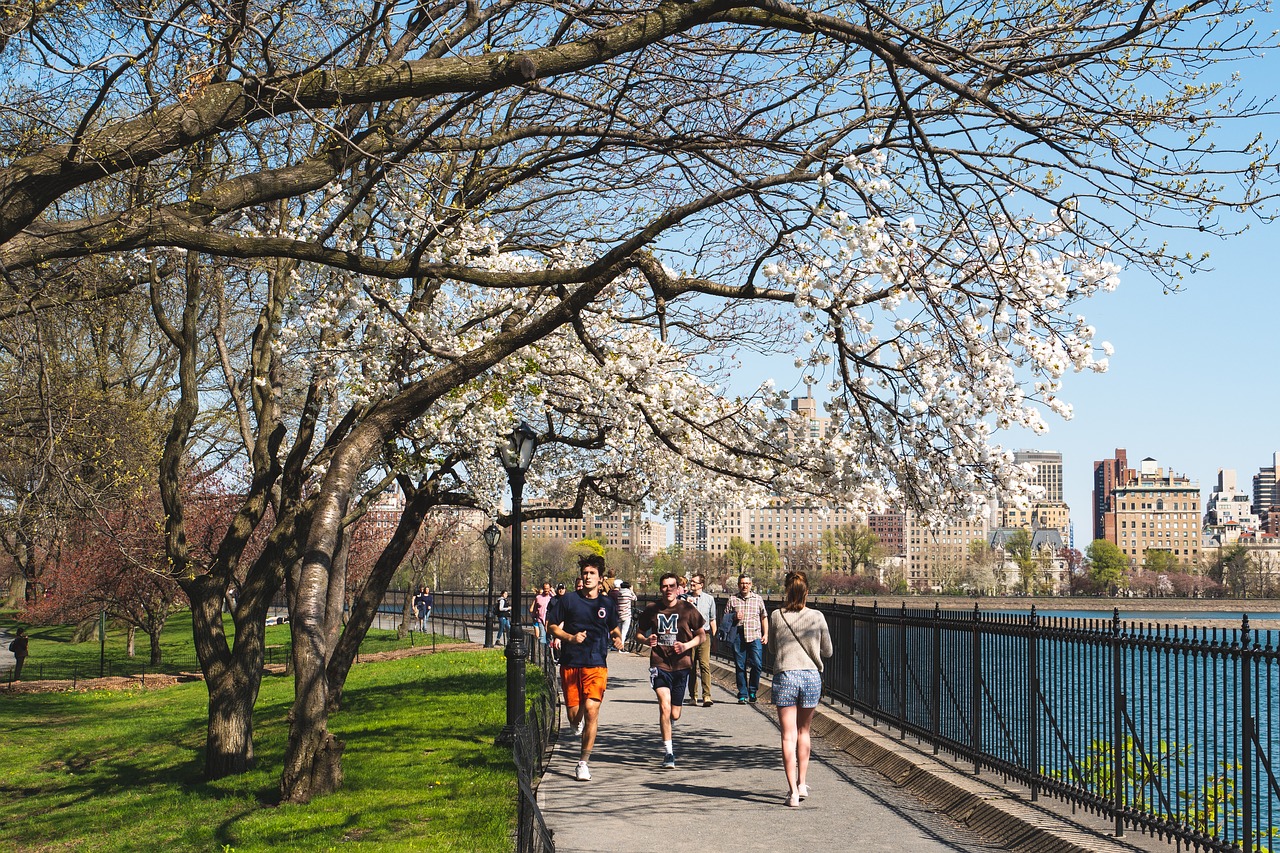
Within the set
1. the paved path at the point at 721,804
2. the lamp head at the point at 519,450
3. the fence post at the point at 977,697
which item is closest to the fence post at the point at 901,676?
the paved path at the point at 721,804

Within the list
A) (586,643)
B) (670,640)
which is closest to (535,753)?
(586,643)

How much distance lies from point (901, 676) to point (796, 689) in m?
3.51

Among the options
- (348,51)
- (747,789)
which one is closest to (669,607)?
(747,789)

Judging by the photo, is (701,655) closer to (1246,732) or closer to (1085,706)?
(1085,706)

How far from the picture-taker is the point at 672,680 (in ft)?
43.3

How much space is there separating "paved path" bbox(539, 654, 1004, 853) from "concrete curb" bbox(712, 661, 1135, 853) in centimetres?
15

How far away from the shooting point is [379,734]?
51.5 ft

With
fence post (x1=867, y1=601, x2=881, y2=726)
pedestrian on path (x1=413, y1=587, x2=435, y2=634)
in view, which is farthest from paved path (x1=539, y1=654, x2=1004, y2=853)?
pedestrian on path (x1=413, y1=587, x2=435, y2=634)

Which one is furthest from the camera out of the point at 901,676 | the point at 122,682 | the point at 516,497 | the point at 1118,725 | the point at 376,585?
the point at 122,682

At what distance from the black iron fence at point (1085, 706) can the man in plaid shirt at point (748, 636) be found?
12.9 ft

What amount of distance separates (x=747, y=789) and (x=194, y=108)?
23.7 ft

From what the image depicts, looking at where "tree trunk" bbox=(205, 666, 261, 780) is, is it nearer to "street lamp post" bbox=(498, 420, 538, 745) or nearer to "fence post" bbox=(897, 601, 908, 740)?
"street lamp post" bbox=(498, 420, 538, 745)

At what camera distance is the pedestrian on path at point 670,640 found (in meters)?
12.9

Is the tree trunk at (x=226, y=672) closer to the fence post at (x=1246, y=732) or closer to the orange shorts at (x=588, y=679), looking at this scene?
the orange shorts at (x=588, y=679)
